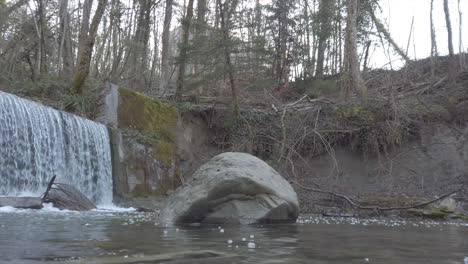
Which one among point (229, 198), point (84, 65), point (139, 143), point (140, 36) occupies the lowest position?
point (229, 198)

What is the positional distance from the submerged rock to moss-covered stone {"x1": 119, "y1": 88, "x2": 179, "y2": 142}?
493 centimetres

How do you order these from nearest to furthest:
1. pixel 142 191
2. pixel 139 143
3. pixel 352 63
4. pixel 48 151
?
pixel 48 151, pixel 142 191, pixel 139 143, pixel 352 63

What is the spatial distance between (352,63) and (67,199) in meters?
11.0

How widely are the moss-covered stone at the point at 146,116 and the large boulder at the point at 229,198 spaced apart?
819 cm

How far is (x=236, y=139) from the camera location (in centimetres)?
1591

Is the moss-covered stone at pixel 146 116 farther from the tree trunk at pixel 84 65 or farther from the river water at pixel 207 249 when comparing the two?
the river water at pixel 207 249

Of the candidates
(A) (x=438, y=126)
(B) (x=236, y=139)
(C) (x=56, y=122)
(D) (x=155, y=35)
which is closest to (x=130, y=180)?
(C) (x=56, y=122)

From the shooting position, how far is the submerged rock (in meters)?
9.04

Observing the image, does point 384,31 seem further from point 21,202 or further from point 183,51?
point 21,202

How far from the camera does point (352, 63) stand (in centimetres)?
1622

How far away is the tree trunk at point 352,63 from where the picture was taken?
16156mm

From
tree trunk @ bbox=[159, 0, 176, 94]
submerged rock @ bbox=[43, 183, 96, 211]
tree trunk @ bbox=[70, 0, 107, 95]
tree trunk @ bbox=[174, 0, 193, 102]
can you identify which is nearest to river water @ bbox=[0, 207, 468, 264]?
submerged rock @ bbox=[43, 183, 96, 211]

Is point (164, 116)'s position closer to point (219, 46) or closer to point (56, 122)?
point (219, 46)

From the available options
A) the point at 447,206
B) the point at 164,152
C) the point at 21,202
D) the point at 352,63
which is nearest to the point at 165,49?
the point at 164,152
